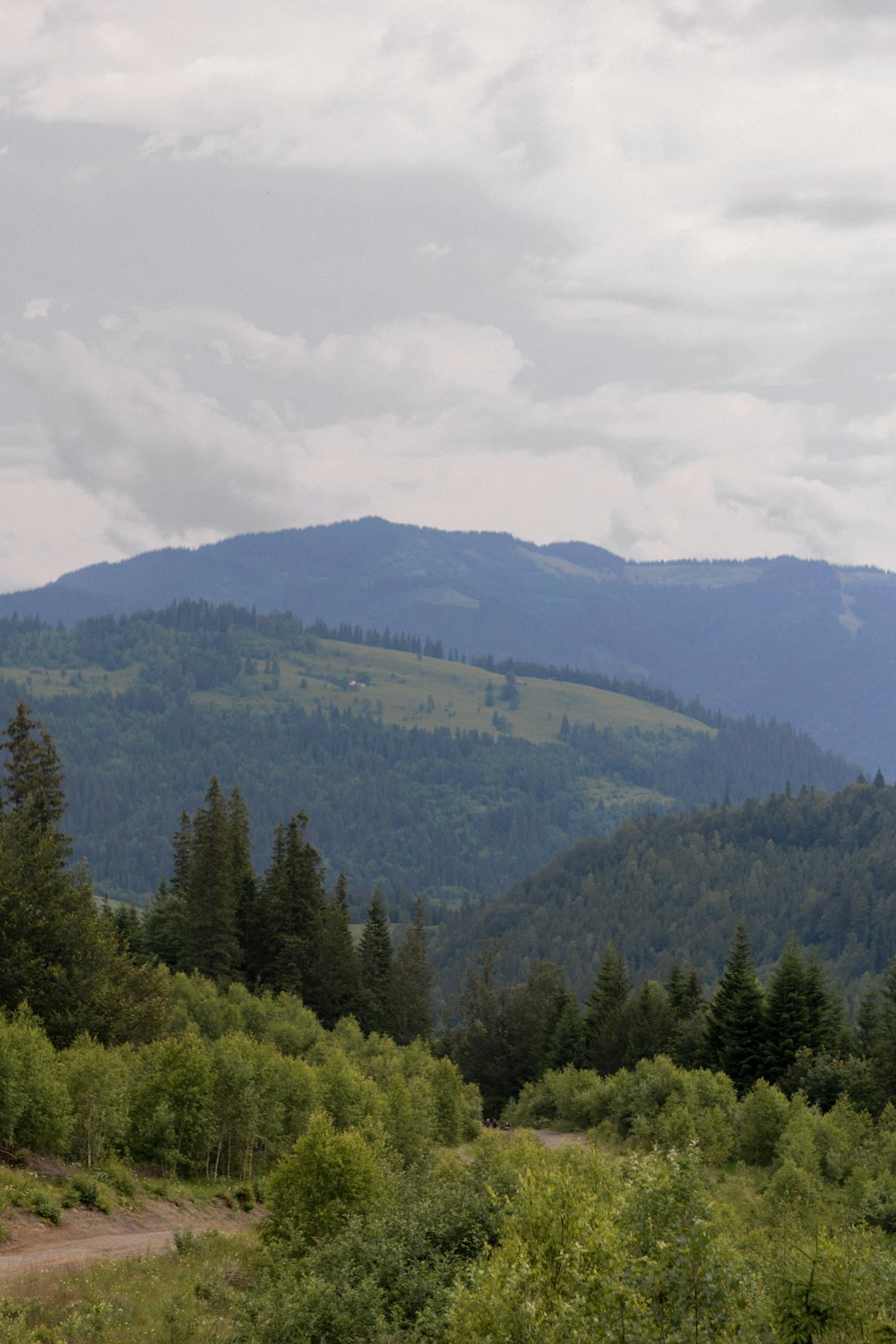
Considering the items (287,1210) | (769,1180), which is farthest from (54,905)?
(769,1180)

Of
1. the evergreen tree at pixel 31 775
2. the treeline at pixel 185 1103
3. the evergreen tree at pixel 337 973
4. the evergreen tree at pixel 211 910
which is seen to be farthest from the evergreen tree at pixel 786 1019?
the evergreen tree at pixel 31 775

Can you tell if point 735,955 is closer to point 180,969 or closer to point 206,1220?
point 180,969

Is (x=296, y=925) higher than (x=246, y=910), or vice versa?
(x=246, y=910)

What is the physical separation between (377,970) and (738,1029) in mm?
46481

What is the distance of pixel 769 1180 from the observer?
65.9m

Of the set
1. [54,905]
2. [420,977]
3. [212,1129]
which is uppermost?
[54,905]

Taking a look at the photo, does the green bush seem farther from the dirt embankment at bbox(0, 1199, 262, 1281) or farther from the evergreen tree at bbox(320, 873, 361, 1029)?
the evergreen tree at bbox(320, 873, 361, 1029)

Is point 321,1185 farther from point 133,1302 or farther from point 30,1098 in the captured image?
point 30,1098

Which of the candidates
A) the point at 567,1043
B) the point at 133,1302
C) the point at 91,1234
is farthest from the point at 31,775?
the point at 567,1043

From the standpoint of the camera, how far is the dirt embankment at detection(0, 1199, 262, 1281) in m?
39.9

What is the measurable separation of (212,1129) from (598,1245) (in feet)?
120

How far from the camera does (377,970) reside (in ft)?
437

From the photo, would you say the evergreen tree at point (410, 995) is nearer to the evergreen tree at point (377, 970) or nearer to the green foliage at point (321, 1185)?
the evergreen tree at point (377, 970)

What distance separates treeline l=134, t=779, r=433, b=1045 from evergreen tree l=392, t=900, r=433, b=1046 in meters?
0.81
